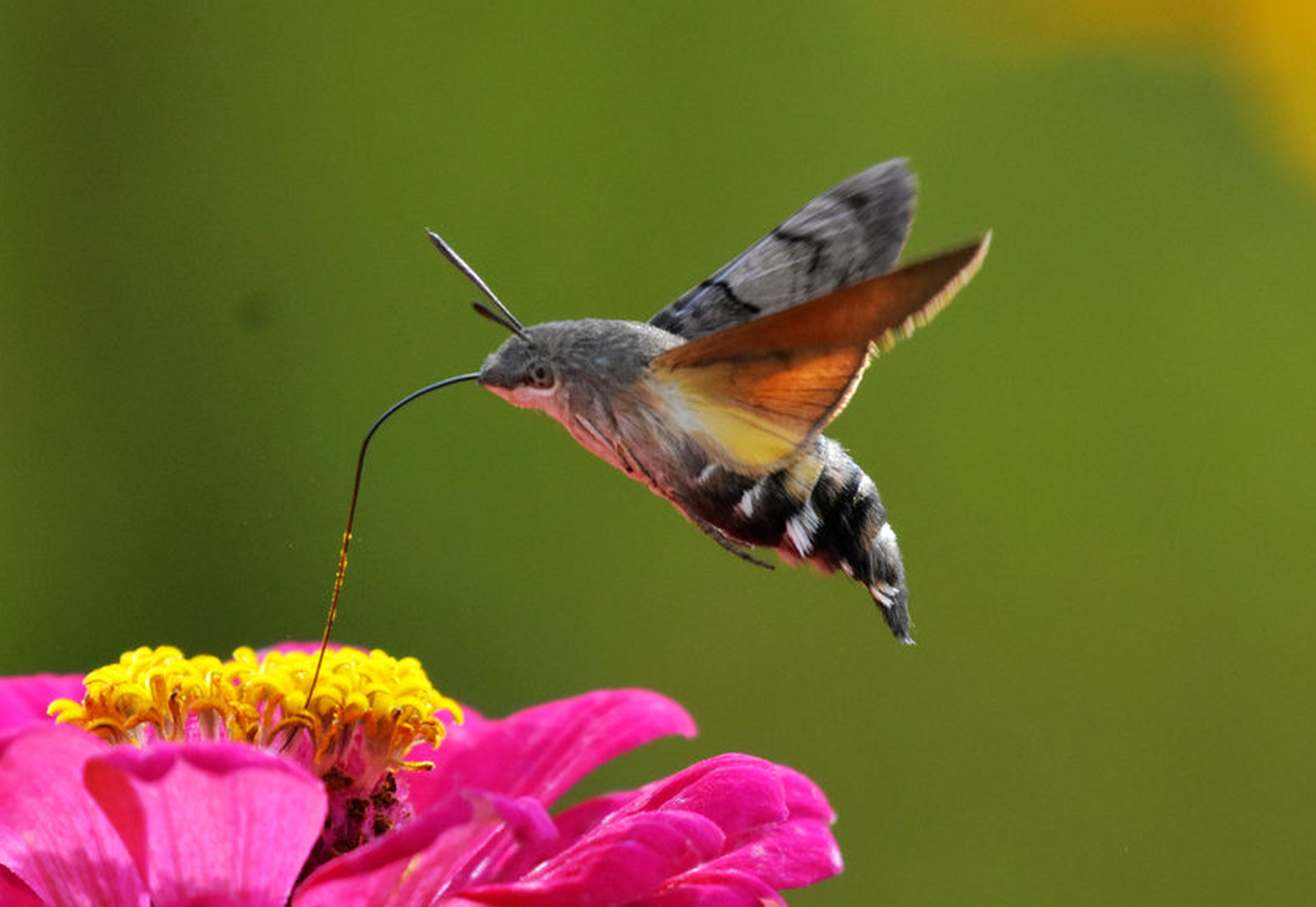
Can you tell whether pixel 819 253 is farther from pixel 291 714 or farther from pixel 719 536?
pixel 291 714

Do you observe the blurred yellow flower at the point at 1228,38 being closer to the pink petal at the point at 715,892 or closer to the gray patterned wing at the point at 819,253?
the gray patterned wing at the point at 819,253

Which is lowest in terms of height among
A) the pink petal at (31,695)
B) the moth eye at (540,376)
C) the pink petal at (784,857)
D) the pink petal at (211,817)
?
the pink petal at (784,857)

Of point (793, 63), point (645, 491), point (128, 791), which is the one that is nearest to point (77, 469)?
point (645, 491)

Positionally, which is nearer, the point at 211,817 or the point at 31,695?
the point at 211,817

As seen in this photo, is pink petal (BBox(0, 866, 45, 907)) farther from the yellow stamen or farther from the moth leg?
the moth leg

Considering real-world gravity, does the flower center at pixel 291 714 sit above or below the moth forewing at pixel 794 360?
below

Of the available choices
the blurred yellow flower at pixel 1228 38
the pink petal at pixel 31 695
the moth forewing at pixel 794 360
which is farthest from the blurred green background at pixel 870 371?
the moth forewing at pixel 794 360

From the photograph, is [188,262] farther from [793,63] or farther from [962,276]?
[962,276]

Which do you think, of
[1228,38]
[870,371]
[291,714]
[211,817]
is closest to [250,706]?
[291,714]

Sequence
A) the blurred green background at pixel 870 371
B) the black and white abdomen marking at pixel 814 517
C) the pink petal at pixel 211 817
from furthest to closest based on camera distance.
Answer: the blurred green background at pixel 870 371, the black and white abdomen marking at pixel 814 517, the pink petal at pixel 211 817
